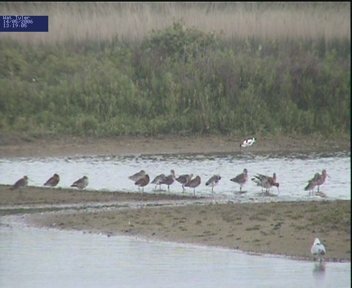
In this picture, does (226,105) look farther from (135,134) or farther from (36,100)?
(36,100)

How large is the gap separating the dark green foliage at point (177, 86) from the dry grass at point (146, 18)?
375 mm

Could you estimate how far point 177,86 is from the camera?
2795 centimetres

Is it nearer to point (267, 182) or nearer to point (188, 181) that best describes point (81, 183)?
point (188, 181)

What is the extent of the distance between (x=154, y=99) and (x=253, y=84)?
252 cm

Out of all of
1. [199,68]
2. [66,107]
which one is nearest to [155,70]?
[199,68]

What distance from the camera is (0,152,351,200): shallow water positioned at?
64.3 ft

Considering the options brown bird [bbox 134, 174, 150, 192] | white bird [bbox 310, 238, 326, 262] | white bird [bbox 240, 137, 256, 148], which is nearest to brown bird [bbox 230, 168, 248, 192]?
brown bird [bbox 134, 174, 150, 192]

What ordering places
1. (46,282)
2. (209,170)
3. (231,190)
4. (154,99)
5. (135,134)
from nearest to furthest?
(46,282), (231,190), (209,170), (135,134), (154,99)

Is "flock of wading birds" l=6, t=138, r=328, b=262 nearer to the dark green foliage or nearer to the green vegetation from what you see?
the dark green foliage

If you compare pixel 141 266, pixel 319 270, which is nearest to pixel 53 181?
pixel 141 266

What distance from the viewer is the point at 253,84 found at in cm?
2806
